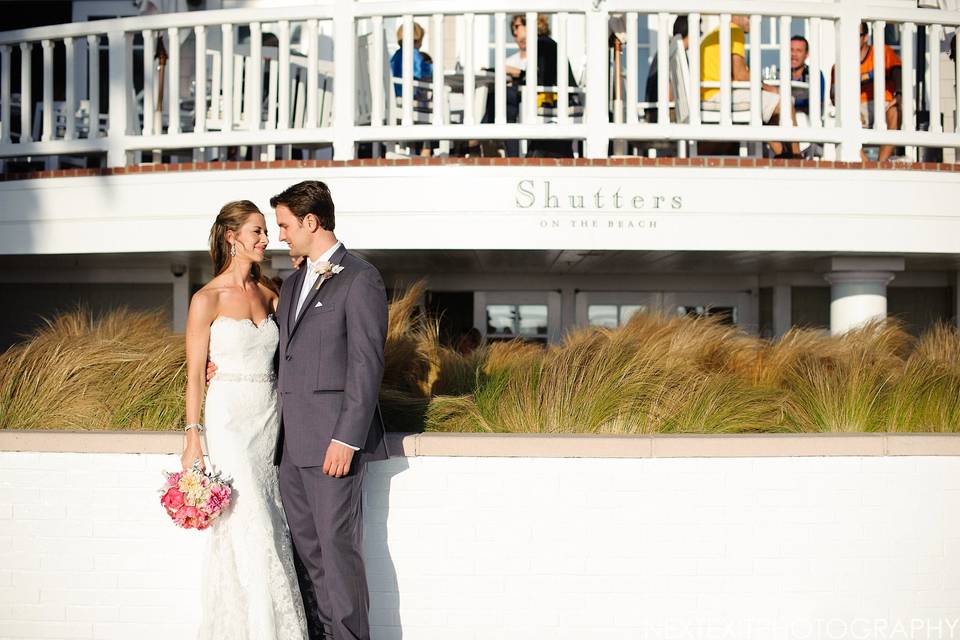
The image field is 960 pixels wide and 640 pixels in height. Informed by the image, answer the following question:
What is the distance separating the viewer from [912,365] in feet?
18.8

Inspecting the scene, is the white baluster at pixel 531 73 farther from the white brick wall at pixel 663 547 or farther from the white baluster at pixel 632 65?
the white brick wall at pixel 663 547

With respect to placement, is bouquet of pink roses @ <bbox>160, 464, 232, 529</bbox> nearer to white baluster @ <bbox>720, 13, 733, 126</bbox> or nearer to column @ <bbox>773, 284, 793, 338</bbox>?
white baluster @ <bbox>720, 13, 733, 126</bbox>

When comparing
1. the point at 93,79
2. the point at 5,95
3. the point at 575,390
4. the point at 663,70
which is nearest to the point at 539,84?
the point at 663,70

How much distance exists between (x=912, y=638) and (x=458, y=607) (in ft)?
7.88

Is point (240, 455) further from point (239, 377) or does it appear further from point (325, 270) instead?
point (325, 270)

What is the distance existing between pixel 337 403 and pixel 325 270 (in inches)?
23.9

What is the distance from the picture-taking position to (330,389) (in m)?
4.27

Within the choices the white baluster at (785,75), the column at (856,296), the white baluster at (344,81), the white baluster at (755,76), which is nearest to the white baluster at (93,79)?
the white baluster at (344,81)

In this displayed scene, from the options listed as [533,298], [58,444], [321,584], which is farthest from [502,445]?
[533,298]

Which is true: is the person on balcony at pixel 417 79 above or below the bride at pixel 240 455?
above

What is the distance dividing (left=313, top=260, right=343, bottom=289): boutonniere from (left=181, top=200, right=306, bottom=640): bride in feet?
1.53

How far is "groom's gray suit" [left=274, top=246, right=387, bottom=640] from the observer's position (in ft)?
13.6

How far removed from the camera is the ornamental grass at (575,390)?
5348mm

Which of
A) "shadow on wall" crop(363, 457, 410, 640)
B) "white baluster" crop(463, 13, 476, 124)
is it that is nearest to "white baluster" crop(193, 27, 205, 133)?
"white baluster" crop(463, 13, 476, 124)
